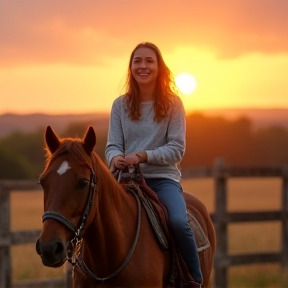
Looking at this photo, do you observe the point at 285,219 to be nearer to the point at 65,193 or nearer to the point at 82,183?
the point at 82,183

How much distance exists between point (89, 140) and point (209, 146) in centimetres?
3471

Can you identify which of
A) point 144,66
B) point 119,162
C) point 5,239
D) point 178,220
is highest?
point 144,66

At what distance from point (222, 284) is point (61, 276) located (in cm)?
228

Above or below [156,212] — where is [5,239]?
below

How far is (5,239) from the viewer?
411 inches

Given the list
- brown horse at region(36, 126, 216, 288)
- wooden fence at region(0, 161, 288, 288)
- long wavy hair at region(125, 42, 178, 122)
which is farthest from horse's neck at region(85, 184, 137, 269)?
wooden fence at region(0, 161, 288, 288)

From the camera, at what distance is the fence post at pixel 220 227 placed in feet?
38.3

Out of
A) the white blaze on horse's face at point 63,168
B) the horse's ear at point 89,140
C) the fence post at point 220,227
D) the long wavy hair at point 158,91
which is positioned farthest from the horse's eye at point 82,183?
the fence post at point 220,227

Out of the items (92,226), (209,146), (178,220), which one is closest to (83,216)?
(92,226)

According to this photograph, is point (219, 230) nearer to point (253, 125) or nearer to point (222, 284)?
point (222, 284)

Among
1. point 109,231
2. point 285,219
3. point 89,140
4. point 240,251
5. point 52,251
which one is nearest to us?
point 52,251

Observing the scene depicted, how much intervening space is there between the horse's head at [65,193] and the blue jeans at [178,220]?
3.16ft

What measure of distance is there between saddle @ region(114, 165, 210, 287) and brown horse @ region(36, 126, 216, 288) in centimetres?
4

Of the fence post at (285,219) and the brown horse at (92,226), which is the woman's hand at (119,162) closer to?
the brown horse at (92,226)
